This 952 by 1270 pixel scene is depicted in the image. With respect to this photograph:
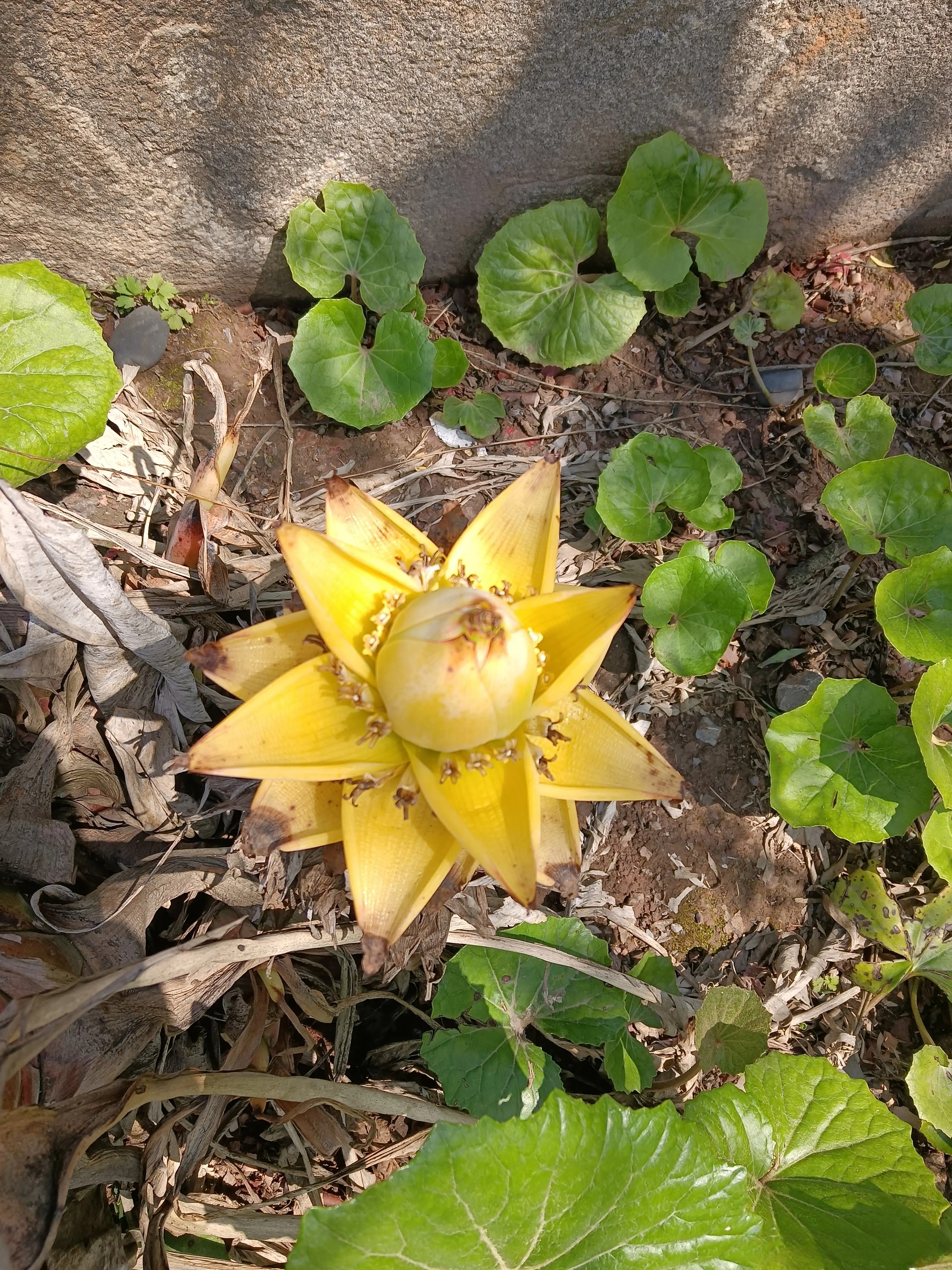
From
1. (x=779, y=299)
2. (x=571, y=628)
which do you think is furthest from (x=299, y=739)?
(x=779, y=299)

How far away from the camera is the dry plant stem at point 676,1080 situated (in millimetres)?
2203

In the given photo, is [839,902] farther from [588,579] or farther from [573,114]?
[573,114]

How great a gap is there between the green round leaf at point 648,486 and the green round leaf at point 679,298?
0.73 metres

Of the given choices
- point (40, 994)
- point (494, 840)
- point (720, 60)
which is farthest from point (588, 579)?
point (40, 994)

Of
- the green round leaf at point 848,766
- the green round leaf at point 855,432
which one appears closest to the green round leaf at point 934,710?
the green round leaf at point 848,766

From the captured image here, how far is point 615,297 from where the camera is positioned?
289 cm

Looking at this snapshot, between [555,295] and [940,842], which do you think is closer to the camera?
[940,842]

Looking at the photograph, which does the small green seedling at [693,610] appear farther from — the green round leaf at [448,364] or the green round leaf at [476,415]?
the green round leaf at [448,364]

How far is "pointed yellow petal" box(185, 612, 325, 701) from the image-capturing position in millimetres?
1470

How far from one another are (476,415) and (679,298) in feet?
3.08

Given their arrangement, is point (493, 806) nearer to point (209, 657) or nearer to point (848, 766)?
point (209, 657)

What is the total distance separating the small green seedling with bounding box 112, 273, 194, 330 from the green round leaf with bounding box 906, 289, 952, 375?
2612 millimetres

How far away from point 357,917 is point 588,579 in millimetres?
1575

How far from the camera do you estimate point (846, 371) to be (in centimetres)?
295
